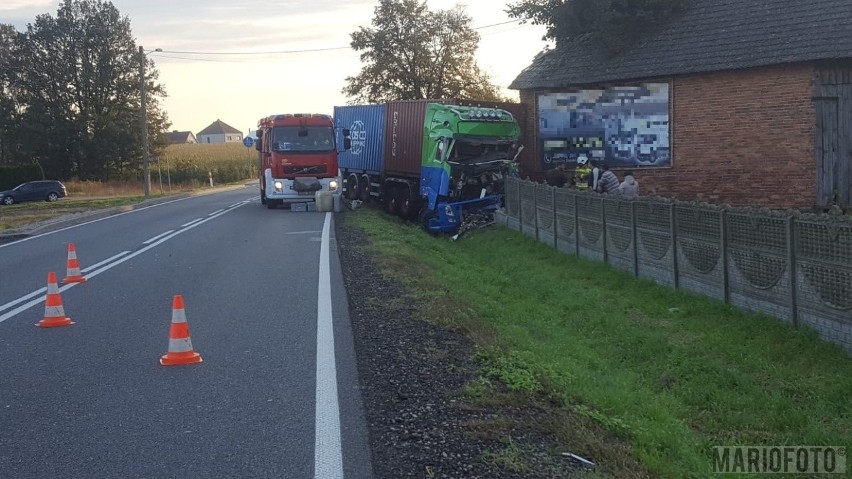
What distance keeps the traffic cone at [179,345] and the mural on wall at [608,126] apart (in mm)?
19760

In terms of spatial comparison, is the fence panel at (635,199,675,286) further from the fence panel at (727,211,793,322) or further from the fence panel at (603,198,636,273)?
the fence panel at (727,211,793,322)

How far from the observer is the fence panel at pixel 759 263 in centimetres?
1052

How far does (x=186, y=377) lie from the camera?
7.29m

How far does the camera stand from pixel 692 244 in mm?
13016

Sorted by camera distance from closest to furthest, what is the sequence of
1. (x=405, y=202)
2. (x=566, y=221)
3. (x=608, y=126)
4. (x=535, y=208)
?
(x=566, y=221)
(x=535, y=208)
(x=608, y=126)
(x=405, y=202)

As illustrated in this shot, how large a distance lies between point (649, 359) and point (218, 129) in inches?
7359

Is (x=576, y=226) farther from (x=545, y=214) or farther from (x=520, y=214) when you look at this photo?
(x=520, y=214)

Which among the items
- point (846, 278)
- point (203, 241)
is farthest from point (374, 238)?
point (846, 278)

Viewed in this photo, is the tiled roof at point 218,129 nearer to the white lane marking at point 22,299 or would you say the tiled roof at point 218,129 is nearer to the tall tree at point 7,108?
the tall tree at point 7,108

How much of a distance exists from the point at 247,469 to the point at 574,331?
7.40 m

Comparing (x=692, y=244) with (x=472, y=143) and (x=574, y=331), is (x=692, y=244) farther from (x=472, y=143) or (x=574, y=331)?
(x=472, y=143)

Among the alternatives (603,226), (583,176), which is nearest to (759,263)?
(603,226)

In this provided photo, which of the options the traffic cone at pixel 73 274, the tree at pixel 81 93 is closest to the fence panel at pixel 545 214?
the traffic cone at pixel 73 274

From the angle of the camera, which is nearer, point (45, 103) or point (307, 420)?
point (307, 420)
